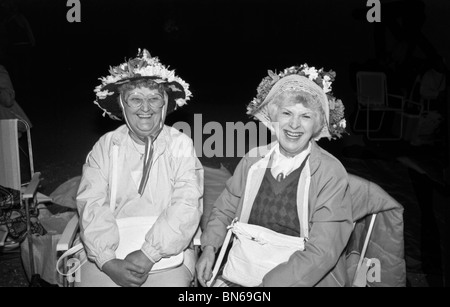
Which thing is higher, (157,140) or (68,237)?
(157,140)

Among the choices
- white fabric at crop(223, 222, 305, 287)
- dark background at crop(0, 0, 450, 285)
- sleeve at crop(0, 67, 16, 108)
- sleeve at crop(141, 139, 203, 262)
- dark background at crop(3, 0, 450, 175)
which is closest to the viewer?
white fabric at crop(223, 222, 305, 287)

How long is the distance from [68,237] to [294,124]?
1.41m

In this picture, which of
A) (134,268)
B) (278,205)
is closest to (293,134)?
(278,205)

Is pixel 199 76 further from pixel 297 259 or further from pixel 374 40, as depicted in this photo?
pixel 297 259

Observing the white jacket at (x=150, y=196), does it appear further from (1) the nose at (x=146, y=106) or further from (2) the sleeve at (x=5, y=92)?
(2) the sleeve at (x=5, y=92)

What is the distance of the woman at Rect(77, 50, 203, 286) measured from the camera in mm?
2480

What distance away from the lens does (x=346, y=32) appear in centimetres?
682

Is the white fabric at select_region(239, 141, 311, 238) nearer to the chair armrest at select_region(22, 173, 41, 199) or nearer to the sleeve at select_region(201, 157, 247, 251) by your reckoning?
the sleeve at select_region(201, 157, 247, 251)

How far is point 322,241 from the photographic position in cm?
228

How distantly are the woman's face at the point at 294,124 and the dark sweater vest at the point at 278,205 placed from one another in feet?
0.47

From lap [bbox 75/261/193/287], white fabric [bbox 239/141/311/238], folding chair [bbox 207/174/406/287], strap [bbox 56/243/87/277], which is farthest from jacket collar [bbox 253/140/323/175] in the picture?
strap [bbox 56/243/87/277]

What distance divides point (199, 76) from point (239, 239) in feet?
23.3

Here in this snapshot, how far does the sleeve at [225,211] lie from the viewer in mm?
2596

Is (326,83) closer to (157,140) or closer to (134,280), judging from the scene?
(157,140)
